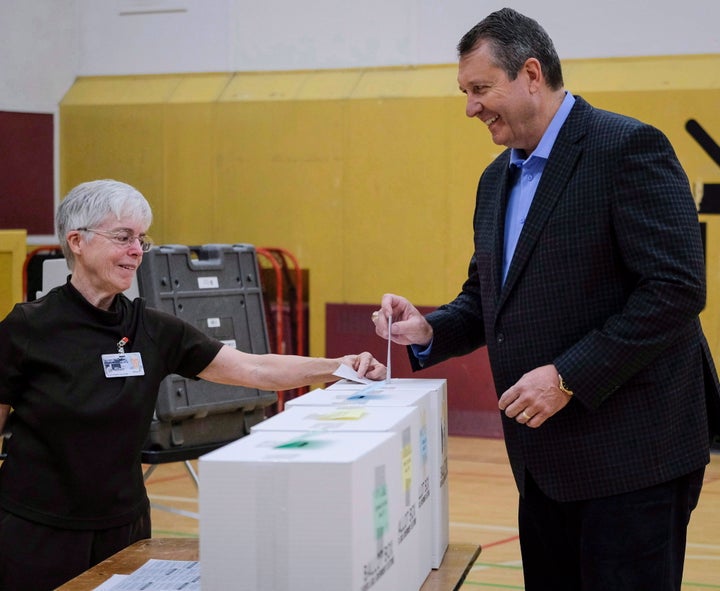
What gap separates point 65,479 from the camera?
2436 mm

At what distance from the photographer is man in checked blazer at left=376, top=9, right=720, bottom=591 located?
2.08 m

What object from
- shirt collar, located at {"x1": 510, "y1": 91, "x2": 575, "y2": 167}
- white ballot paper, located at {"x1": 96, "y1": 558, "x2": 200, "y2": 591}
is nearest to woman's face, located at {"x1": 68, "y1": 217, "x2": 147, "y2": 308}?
white ballot paper, located at {"x1": 96, "y1": 558, "x2": 200, "y2": 591}

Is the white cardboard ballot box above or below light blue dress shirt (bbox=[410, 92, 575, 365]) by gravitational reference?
below

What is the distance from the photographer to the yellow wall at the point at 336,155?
6.98m

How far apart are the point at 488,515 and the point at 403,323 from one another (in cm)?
307

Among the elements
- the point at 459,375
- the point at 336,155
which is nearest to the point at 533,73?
the point at 459,375

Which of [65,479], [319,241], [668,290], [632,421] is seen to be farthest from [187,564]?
[319,241]

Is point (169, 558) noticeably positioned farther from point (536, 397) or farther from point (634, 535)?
point (634, 535)

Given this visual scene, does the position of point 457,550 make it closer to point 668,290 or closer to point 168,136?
point 668,290

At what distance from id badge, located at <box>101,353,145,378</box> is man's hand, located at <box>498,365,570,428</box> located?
0.88m

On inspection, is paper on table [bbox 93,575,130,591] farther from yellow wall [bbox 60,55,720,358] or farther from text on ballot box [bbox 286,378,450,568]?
yellow wall [bbox 60,55,720,358]

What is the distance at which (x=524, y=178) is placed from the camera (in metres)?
2.35

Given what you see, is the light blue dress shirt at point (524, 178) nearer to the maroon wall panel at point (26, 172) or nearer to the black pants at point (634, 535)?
the black pants at point (634, 535)

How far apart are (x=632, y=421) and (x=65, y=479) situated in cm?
121
